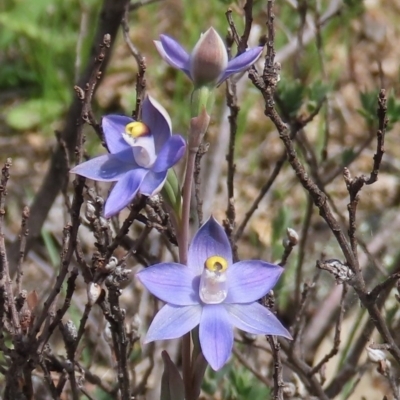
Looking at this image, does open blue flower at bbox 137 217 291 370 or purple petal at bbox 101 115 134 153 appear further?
purple petal at bbox 101 115 134 153

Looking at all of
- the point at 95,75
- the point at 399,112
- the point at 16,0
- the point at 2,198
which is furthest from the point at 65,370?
the point at 16,0

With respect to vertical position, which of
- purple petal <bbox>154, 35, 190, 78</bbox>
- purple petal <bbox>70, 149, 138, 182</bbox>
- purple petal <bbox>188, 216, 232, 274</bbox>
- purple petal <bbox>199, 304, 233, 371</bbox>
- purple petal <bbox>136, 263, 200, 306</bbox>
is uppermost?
purple petal <bbox>154, 35, 190, 78</bbox>

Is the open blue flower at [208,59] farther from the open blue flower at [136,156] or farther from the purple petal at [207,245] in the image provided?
the purple petal at [207,245]

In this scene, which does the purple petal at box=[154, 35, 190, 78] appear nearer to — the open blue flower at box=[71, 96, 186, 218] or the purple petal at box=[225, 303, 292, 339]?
the open blue flower at box=[71, 96, 186, 218]

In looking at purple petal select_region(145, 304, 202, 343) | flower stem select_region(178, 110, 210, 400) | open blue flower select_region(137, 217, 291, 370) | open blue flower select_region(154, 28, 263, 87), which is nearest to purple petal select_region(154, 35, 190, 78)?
open blue flower select_region(154, 28, 263, 87)

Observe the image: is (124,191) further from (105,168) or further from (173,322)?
(173,322)

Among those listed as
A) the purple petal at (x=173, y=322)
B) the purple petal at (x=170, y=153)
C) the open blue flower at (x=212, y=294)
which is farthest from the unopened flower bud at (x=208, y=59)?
the purple petal at (x=173, y=322)

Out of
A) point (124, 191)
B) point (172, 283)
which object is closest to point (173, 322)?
point (172, 283)
